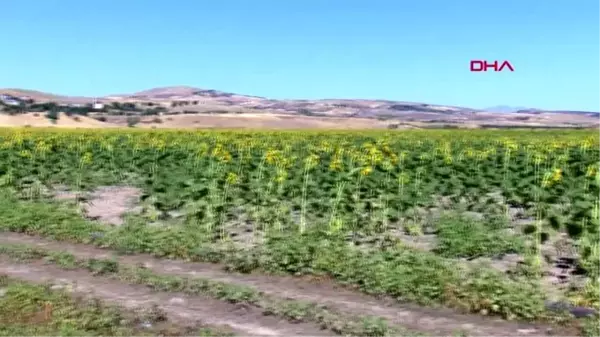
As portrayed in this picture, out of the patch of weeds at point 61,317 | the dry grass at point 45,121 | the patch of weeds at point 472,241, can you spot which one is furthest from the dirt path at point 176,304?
the dry grass at point 45,121

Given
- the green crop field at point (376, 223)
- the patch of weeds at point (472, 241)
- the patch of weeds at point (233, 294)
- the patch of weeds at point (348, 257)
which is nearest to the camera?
the patch of weeds at point (233, 294)

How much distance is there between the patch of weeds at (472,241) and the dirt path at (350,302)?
2.50 metres

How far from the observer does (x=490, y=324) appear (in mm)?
7449

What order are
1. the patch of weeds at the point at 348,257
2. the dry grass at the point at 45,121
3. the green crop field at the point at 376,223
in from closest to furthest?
the patch of weeds at the point at 348,257, the green crop field at the point at 376,223, the dry grass at the point at 45,121

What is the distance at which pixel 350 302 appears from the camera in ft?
27.6

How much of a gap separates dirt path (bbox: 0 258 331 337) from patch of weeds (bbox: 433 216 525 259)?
13.3 ft

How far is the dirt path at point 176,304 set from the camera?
7254mm

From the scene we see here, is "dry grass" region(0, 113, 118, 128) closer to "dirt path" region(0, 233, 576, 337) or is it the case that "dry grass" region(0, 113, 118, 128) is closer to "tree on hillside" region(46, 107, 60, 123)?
"tree on hillside" region(46, 107, 60, 123)

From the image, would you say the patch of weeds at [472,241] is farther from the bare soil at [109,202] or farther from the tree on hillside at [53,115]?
the tree on hillside at [53,115]

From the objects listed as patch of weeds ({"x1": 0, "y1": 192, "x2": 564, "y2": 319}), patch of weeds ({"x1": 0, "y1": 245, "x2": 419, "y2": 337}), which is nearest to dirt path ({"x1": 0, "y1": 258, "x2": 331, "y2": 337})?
patch of weeds ({"x1": 0, "y1": 245, "x2": 419, "y2": 337})

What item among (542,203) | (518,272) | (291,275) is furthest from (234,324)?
(542,203)

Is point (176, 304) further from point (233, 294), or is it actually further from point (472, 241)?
point (472, 241)

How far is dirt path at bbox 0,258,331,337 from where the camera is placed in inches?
286

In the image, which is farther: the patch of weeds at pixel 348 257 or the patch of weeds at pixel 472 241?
the patch of weeds at pixel 472 241
